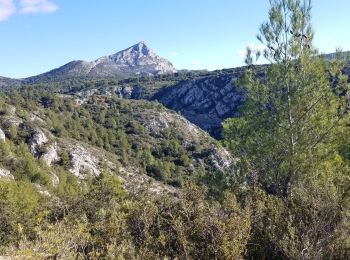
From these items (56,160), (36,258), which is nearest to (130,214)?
(36,258)

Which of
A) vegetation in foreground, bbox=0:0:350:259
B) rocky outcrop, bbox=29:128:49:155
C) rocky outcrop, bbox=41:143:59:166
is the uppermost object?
vegetation in foreground, bbox=0:0:350:259

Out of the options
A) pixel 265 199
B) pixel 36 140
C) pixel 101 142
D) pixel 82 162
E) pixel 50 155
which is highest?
pixel 265 199

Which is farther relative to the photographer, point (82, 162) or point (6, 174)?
point (82, 162)

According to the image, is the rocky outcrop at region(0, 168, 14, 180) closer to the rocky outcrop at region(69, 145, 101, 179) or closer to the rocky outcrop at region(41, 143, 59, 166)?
the rocky outcrop at region(41, 143, 59, 166)

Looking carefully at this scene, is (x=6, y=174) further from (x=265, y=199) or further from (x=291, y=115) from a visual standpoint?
(x=265, y=199)

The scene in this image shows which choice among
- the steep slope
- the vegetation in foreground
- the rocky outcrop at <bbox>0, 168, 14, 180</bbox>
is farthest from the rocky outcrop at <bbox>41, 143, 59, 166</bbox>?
the vegetation in foreground

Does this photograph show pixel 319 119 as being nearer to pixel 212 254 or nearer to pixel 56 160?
pixel 212 254

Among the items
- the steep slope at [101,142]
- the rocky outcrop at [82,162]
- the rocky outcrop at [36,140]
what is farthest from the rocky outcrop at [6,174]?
the rocky outcrop at [82,162]

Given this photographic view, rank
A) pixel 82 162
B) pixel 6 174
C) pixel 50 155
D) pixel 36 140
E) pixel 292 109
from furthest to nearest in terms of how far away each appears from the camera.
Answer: pixel 82 162, pixel 36 140, pixel 50 155, pixel 6 174, pixel 292 109

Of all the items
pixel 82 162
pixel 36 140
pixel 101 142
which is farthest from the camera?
pixel 101 142

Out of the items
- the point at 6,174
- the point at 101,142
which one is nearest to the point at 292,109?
the point at 6,174

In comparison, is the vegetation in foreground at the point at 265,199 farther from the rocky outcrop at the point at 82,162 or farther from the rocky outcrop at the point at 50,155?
the rocky outcrop at the point at 82,162

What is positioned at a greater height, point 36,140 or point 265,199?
point 265,199

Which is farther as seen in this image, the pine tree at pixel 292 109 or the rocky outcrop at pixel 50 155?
the rocky outcrop at pixel 50 155
